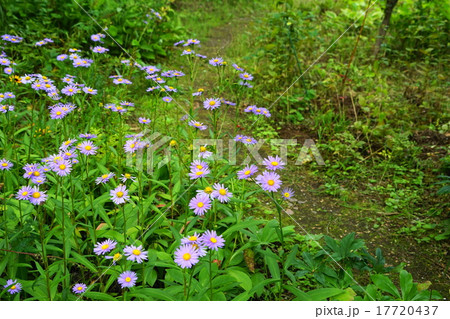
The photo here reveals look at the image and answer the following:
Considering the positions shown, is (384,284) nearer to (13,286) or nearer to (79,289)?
(79,289)

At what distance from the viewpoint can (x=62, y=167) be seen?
1.79 metres

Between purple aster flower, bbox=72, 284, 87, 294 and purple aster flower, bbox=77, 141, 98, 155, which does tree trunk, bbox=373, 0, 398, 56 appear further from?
purple aster flower, bbox=72, 284, 87, 294

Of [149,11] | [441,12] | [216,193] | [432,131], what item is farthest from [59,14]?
[441,12]

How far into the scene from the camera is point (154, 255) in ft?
6.29

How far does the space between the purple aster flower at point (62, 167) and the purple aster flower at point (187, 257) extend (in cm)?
68

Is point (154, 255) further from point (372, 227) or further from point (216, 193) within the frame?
point (372, 227)

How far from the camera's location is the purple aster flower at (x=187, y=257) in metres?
1.46

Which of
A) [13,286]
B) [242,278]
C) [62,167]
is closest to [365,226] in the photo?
[242,278]

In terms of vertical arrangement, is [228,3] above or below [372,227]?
above

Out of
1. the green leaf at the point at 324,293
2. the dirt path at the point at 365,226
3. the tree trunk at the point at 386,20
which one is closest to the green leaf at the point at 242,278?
the green leaf at the point at 324,293

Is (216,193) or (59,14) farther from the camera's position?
(59,14)

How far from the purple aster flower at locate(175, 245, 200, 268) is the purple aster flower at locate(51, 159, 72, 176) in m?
0.68

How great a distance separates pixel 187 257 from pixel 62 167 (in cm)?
75
